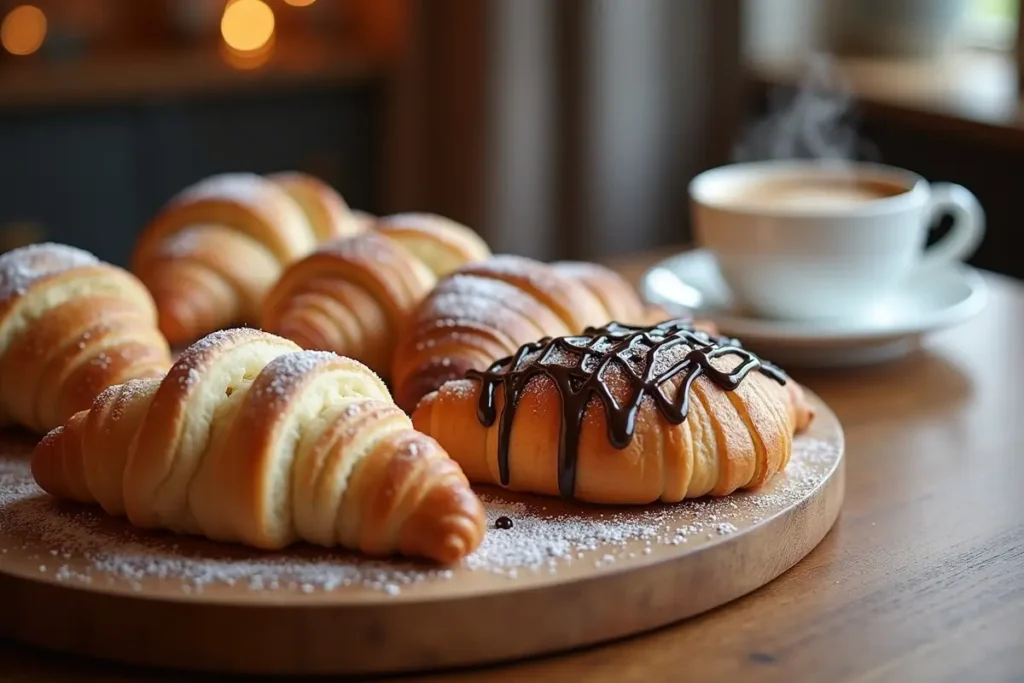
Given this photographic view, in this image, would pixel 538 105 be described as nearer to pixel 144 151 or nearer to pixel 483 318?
pixel 144 151

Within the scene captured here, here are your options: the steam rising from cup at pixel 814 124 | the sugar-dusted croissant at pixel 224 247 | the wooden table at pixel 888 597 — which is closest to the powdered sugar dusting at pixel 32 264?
the sugar-dusted croissant at pixel 224 247

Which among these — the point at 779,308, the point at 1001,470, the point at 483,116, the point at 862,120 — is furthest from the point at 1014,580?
the point at 483,116

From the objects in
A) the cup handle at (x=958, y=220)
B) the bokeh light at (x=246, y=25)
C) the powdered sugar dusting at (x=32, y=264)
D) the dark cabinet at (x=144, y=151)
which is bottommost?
the dark cabinet at (x=144, y=151)

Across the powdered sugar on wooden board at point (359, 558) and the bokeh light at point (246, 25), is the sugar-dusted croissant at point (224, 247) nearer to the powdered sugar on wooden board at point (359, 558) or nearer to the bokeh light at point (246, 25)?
the powdered sugar on wooden board at point (359, 558)

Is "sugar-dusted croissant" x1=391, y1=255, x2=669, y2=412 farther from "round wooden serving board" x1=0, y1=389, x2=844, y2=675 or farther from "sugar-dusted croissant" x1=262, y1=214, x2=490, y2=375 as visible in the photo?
"round wooden serving board" x1=0, y1=389, x2=844, y2=675

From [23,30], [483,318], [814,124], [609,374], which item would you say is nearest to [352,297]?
[483,318]
